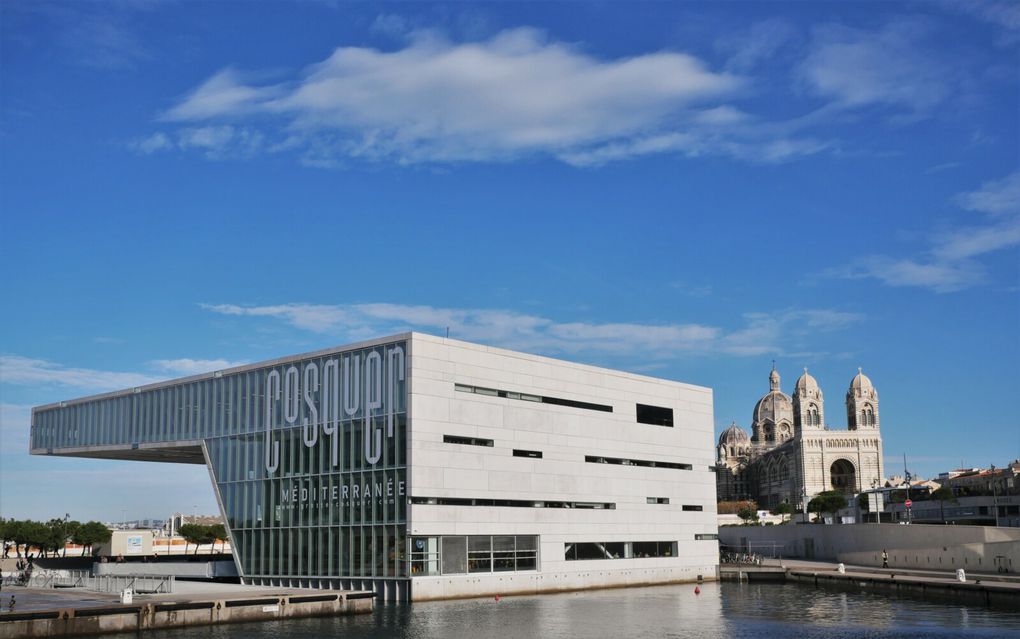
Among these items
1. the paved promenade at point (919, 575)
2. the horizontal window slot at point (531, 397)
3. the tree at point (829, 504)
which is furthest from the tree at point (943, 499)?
the horizontal window slot at point (531, 397)

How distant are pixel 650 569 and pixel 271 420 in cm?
3350

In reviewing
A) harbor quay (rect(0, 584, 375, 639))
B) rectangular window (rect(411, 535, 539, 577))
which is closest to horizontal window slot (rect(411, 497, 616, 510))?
rectangular window (rect(411, 535, 539, 577))

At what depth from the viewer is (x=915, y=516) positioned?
15112 cm

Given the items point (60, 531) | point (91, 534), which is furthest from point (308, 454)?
point (91, 534)

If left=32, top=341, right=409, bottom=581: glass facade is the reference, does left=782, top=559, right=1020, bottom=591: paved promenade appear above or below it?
below

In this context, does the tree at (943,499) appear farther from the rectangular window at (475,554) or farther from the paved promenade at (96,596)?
the paved promenade at (96,596)

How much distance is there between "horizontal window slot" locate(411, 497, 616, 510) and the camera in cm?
6762

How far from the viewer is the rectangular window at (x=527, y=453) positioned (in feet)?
243

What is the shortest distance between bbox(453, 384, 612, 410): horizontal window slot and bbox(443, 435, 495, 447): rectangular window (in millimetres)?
3253

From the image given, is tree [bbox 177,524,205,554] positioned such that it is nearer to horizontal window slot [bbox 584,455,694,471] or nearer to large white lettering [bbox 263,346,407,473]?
large white lettering [bbox 263,346,407,473]

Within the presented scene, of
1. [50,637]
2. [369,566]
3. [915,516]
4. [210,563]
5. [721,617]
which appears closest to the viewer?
[50,637]

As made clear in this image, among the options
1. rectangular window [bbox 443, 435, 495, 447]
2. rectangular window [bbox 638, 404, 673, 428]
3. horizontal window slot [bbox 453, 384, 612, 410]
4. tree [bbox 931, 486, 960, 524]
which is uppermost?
horizontal window slot [bbox 453, 384, 612, 410]

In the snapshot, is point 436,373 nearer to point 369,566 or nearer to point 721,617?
point 369,566

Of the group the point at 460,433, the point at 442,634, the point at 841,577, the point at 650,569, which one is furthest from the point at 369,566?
the point at 841,577
